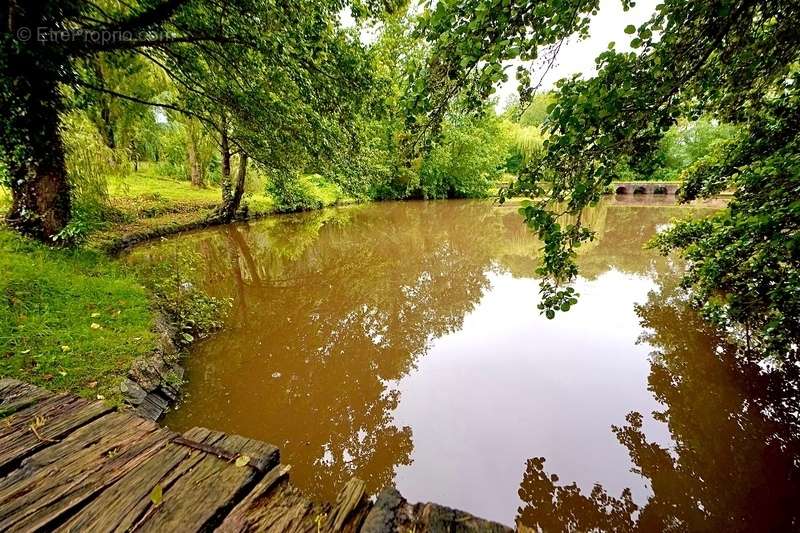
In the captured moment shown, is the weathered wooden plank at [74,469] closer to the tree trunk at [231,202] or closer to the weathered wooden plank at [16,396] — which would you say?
the weathered wooden plank at [16,396]

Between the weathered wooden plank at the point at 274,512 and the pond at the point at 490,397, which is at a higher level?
the weathered wooden plank at the point at 274,512

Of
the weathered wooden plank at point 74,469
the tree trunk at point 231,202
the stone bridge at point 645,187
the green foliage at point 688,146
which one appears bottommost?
the weathered wooden plank at point 74,469

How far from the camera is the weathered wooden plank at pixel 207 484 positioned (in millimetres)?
1271

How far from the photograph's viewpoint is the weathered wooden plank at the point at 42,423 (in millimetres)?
1615

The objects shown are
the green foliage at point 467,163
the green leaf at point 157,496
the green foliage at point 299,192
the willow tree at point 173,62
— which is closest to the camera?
the green leaf at point 157,496

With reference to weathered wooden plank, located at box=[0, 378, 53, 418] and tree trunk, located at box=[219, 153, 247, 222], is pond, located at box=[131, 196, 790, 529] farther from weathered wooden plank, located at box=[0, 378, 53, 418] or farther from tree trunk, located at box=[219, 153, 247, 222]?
tree trunk, located at box=[219, 153, 247, 222]

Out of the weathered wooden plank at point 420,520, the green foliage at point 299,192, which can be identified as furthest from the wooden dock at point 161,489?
the green foliage at point 299,192

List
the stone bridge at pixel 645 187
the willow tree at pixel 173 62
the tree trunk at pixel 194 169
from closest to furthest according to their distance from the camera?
1. the willow tree at pixel 173 62
2. the tree trunk at pixel 194 169
3. the stone bridge at pixel 645 187

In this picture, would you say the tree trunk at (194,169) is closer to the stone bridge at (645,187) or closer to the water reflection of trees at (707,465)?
the water reflection of trees at (707,465)

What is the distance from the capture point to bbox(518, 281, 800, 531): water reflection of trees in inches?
92.2

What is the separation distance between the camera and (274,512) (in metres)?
1.34

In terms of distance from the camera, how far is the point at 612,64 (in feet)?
5.88

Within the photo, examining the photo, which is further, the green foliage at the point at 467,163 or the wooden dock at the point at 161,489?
the green foliage at the point at 467,163

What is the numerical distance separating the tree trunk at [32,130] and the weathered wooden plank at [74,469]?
4874mm
